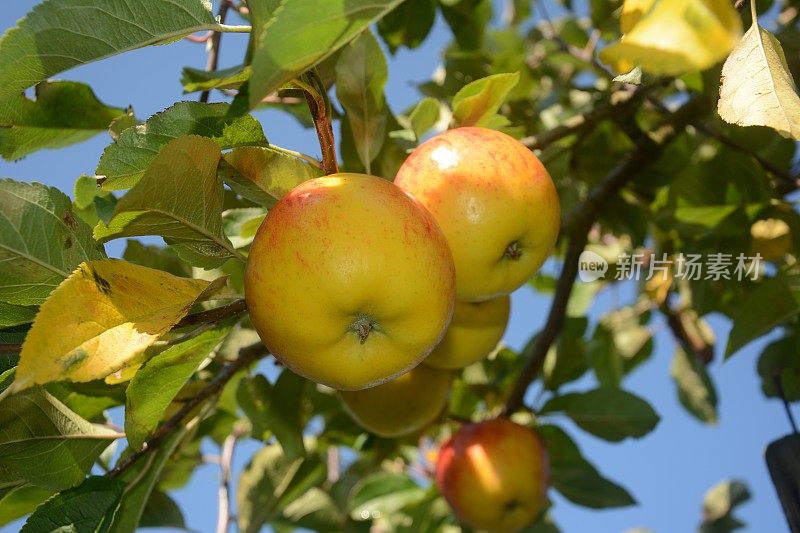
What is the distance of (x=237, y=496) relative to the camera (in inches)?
96.7

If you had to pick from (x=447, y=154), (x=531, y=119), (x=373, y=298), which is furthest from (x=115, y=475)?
(x=531, y=119)

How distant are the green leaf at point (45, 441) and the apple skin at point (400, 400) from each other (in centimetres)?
56

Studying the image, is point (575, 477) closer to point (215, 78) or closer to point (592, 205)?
point (592, 205)

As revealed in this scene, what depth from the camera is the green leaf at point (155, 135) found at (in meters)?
1.02

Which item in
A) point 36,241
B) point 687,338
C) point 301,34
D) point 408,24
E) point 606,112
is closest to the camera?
point 301,34

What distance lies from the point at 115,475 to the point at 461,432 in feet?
3.54

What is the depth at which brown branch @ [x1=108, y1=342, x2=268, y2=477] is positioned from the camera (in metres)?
1.35

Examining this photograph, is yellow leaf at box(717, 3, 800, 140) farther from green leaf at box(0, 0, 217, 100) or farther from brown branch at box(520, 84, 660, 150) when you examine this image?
green leaf at box(0, 0, 217, 100)

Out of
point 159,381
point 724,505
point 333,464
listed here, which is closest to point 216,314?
point 159,381

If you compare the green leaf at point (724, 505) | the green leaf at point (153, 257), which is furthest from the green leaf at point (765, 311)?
the green leaf at point (724, 505)

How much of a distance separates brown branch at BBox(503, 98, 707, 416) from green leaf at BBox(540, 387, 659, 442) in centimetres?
21

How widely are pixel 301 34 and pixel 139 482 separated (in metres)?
0.88

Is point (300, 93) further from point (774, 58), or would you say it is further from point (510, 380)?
point (510, 380)

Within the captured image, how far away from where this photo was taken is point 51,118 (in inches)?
58.7
